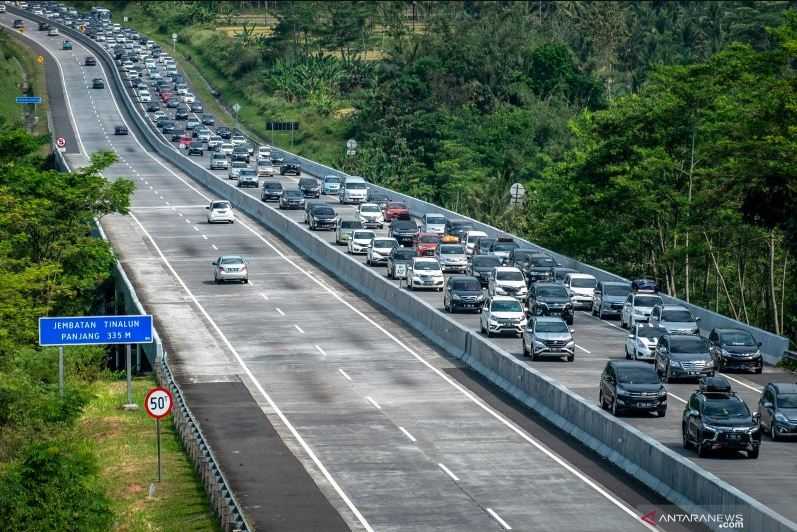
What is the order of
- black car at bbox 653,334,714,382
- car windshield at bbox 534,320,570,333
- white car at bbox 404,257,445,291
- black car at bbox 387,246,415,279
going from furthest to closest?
1. black car at bbox 387,246,415,279
2. white car at bbox 404,257,445,291
3. car windshield at bbox 534,320,570,333
4. black car at bbox 653,334,714,382

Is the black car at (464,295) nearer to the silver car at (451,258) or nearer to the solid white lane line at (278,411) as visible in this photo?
the solid white lane line at (278,411)

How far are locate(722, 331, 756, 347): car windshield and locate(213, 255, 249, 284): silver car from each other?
92.3 ft

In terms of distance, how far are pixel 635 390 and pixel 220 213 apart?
57.7m

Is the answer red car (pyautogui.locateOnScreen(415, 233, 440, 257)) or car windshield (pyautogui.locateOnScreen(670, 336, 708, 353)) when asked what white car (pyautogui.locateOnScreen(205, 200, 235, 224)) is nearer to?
red car (pyautogui.locateOnScreen(415, 233, 440, 257))

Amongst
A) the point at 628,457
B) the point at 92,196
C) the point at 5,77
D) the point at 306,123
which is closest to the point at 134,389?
the point at 628,457

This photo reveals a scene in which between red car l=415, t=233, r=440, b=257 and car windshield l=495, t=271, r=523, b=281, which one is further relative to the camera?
red car l=415, t=233, r=440, b=257

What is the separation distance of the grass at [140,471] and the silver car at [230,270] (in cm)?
2220

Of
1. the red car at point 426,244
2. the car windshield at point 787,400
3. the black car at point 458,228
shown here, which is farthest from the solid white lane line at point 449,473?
the black car at point 458,228

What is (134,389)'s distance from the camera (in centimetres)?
5278

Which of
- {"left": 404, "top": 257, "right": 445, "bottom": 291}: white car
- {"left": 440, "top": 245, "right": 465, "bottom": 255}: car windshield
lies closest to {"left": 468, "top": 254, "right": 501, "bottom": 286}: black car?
{"left": 440, "top": 245, "right": 465, "bottom": 255}: car windshield

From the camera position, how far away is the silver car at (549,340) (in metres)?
53.8

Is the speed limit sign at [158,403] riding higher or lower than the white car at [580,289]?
higher

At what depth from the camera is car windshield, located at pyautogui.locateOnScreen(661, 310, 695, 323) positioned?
57281mm

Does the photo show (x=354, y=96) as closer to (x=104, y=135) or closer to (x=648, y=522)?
(x=104, y=135)
